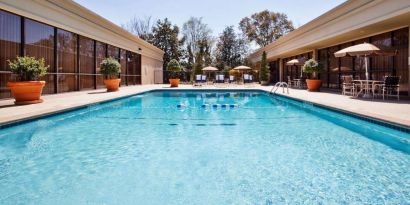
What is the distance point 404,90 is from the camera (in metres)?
10.3

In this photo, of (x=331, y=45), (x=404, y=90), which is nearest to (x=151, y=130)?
(x=404, y=90)

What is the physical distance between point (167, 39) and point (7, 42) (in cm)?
2505

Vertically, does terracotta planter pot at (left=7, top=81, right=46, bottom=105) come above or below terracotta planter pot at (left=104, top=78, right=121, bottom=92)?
below

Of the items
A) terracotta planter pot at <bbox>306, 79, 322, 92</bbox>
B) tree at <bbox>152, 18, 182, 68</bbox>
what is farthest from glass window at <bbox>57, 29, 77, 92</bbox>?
tree at <bbox>152, 18, 182, 68</bbox>

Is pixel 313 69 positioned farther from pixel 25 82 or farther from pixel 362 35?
pixel 25 82

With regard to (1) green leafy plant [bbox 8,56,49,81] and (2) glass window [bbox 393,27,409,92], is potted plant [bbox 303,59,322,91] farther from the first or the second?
(1) green leafy plant [bbox 8,56,49,81]

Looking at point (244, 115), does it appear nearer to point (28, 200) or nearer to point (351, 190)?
point (351, 190)

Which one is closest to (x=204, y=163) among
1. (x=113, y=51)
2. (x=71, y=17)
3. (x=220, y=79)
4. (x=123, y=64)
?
(x=71, y=17)

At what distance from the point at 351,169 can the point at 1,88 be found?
9099mm

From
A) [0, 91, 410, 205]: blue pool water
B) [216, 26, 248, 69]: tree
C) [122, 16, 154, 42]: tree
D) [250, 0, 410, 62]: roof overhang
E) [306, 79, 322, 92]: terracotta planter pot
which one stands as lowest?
[0, 91, 410, 205]: blue pool water

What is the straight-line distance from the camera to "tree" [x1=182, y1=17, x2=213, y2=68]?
3481 cm

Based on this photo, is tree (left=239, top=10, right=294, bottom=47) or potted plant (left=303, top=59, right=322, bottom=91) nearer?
potted plant (left=303, top=59, right=322, bottom=91)

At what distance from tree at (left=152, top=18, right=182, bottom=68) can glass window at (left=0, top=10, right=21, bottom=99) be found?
23914 millimetres

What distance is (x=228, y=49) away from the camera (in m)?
36.6
